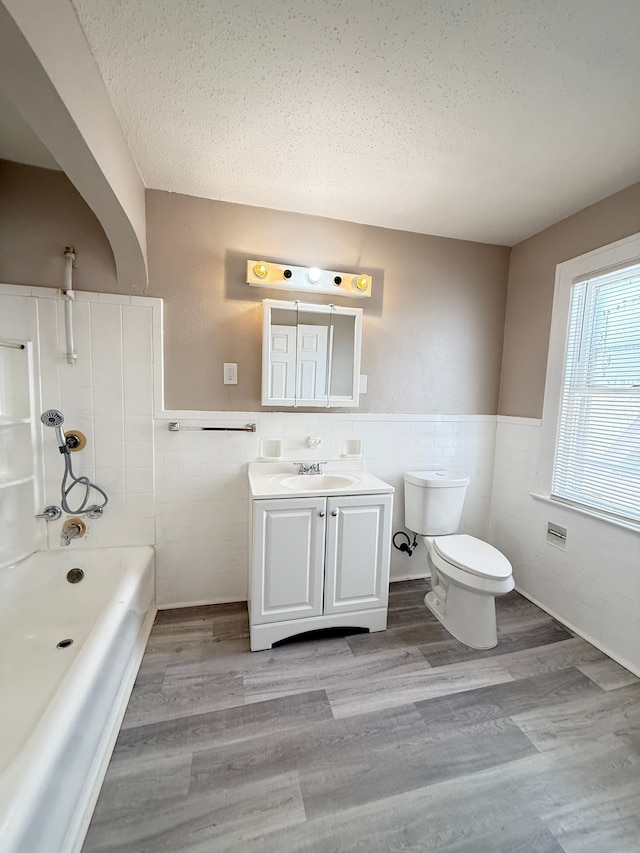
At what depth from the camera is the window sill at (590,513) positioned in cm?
168

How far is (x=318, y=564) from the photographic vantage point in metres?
1.75

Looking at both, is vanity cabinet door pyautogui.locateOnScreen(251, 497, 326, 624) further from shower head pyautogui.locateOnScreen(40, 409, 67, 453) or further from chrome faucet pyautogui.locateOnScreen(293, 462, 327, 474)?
shower head pyautogui.locateOnScreen(40, 409, 67, 453)

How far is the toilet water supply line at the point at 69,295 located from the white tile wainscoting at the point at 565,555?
2753 mm

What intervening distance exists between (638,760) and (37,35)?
9.61ft

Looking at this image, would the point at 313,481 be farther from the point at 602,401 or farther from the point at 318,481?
the point at 602,401

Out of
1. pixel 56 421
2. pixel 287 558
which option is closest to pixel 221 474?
pixel 287 558

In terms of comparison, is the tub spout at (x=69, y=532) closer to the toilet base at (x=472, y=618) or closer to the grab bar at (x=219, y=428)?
the grab bar at (x=219, y=428)

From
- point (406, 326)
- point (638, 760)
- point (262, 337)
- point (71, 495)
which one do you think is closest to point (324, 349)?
point (262, 337)

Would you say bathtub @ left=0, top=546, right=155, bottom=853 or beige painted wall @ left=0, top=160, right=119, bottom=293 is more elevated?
beige painted wall @ left=0, top=160, right=119, bottom=293

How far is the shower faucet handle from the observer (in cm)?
176

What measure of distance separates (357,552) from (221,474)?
0.91 metres

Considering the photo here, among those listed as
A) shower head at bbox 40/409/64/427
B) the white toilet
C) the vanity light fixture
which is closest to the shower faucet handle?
shower head at bbox 40/409/64/427

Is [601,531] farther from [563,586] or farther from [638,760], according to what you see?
[638,760]

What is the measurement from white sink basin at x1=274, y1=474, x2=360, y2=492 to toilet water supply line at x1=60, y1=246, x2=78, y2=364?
1312mm
